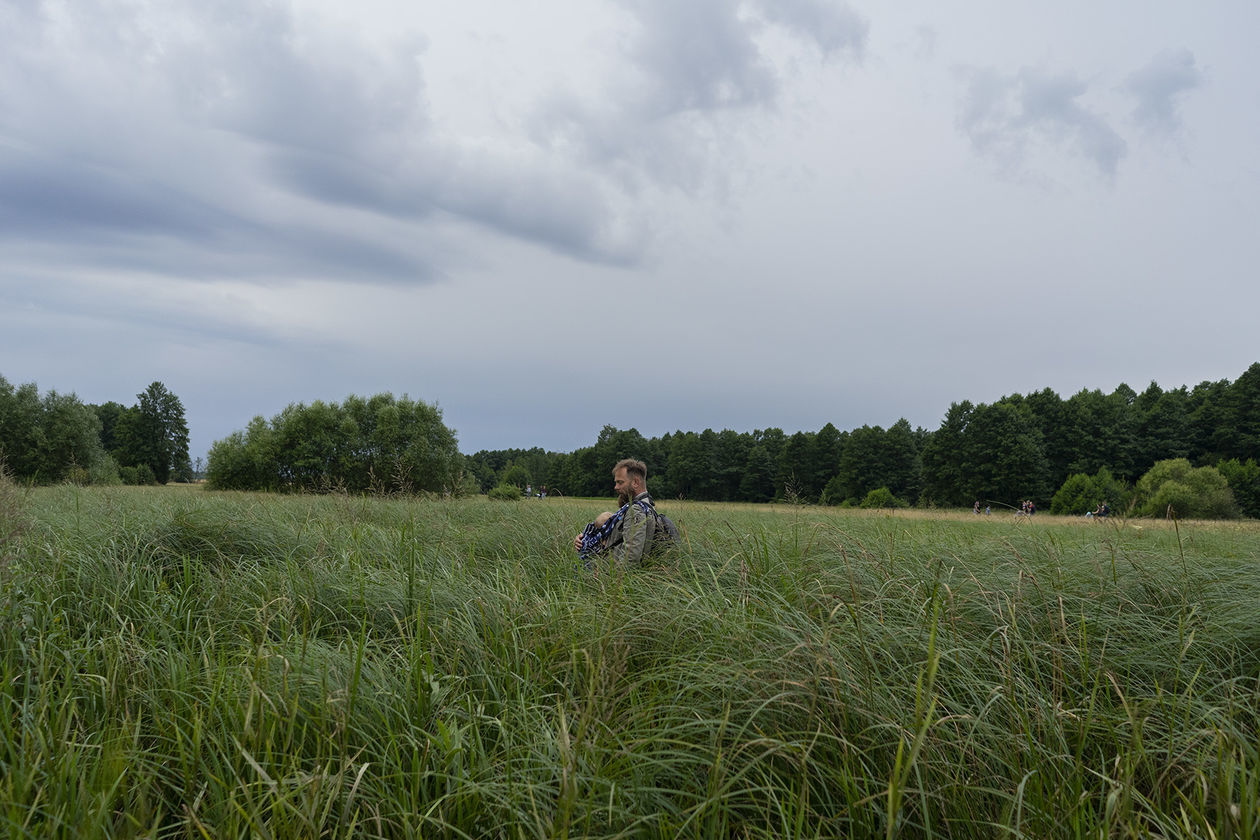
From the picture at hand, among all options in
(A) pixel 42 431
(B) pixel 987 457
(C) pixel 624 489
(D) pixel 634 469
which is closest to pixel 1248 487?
(B) pixel 987 457

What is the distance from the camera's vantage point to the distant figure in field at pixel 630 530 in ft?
15.7

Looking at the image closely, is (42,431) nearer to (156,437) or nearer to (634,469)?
(156,437)

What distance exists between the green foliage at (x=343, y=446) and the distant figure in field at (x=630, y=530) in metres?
37.0

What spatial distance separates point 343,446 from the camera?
141 feet

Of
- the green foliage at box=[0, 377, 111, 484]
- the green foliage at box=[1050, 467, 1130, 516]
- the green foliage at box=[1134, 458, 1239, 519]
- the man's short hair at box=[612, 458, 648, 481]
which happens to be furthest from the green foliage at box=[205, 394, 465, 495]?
the green foliage at box=[1134, 458, 1239, 519]

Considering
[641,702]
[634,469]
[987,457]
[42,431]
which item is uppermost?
[42,431]

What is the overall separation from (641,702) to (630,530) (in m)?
2.18

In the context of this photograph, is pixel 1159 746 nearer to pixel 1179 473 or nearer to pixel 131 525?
pixel 131 525

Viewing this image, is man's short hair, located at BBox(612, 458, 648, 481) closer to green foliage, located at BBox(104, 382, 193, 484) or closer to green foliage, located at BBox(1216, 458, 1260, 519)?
green foliage, located at BBox(1216, 458, 1260, 519)

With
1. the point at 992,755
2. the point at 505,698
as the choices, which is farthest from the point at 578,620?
the point at 992,755

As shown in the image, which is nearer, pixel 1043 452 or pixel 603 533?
pixel 603 533

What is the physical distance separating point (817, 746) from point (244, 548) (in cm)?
504

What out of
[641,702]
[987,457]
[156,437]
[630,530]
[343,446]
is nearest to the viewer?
[641,702]

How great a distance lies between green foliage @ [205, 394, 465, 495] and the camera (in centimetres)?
4206
